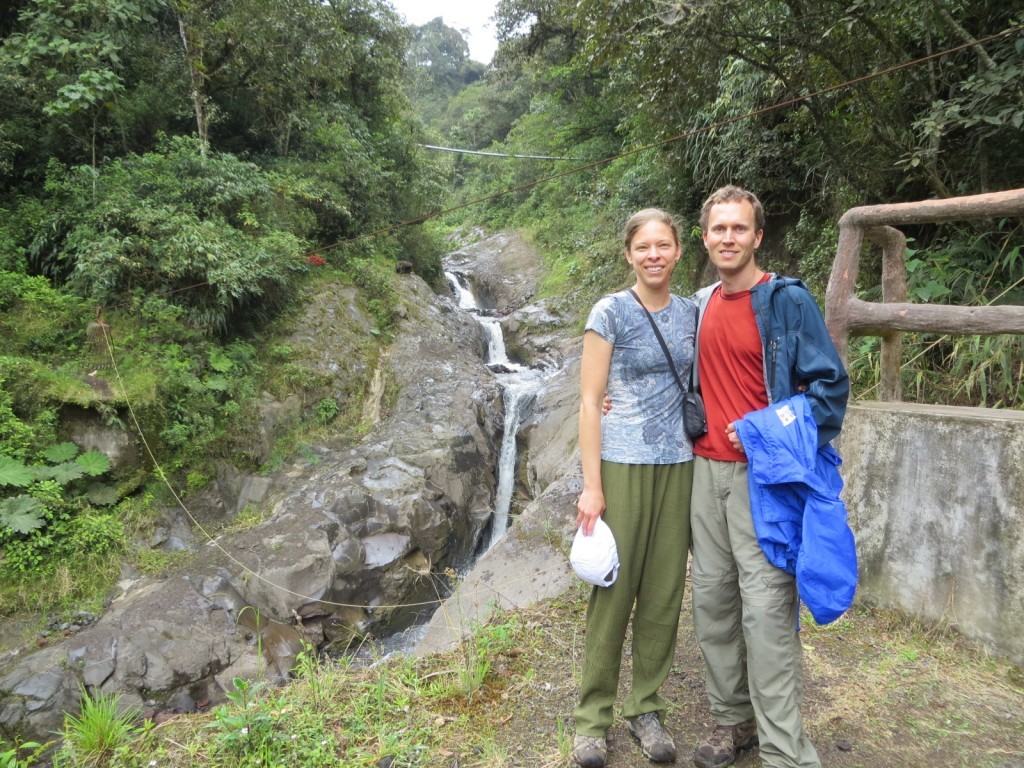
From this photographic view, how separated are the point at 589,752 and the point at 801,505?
1.24m

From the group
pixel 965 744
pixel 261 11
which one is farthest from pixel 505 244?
pixel 965 744

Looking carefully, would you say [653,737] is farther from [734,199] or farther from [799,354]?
[734,199]

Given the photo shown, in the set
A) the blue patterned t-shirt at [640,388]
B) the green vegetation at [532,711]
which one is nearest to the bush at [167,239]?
the green vegetation at [532,711]

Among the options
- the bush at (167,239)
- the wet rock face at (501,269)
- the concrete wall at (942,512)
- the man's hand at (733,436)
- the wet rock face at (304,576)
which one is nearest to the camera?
the man's hand at (733,436)

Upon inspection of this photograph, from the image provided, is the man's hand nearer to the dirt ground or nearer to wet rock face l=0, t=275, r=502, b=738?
the dirt ground

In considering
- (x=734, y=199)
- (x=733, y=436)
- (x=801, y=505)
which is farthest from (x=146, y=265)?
(x=801, y=505)

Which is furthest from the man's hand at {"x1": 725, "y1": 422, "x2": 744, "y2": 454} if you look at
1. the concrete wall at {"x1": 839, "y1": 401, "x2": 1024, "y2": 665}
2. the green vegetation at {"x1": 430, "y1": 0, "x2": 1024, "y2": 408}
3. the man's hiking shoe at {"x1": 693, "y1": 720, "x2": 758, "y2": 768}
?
the green vegetation at {"x1": 430, "y1": 0, "x2": 1024, "y2": 408}

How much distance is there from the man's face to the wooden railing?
4.46ft

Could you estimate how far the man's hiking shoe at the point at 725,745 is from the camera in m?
2.15

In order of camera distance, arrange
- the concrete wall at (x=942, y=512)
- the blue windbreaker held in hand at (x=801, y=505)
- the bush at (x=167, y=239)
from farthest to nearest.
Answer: the bush at (x=167, y=239), the concrete wall at (x=942, y=512), the blue windbreaker held in hand at (x=801, y=505)

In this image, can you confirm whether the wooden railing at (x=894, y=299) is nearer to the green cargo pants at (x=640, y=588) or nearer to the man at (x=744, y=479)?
the man at (x=744, y=479)

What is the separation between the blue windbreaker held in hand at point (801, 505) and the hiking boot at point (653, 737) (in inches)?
32.6

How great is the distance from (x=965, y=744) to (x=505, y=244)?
19555 mm

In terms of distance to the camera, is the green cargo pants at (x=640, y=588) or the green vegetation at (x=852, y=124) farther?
the green vegetation at (x=852, y=124)
